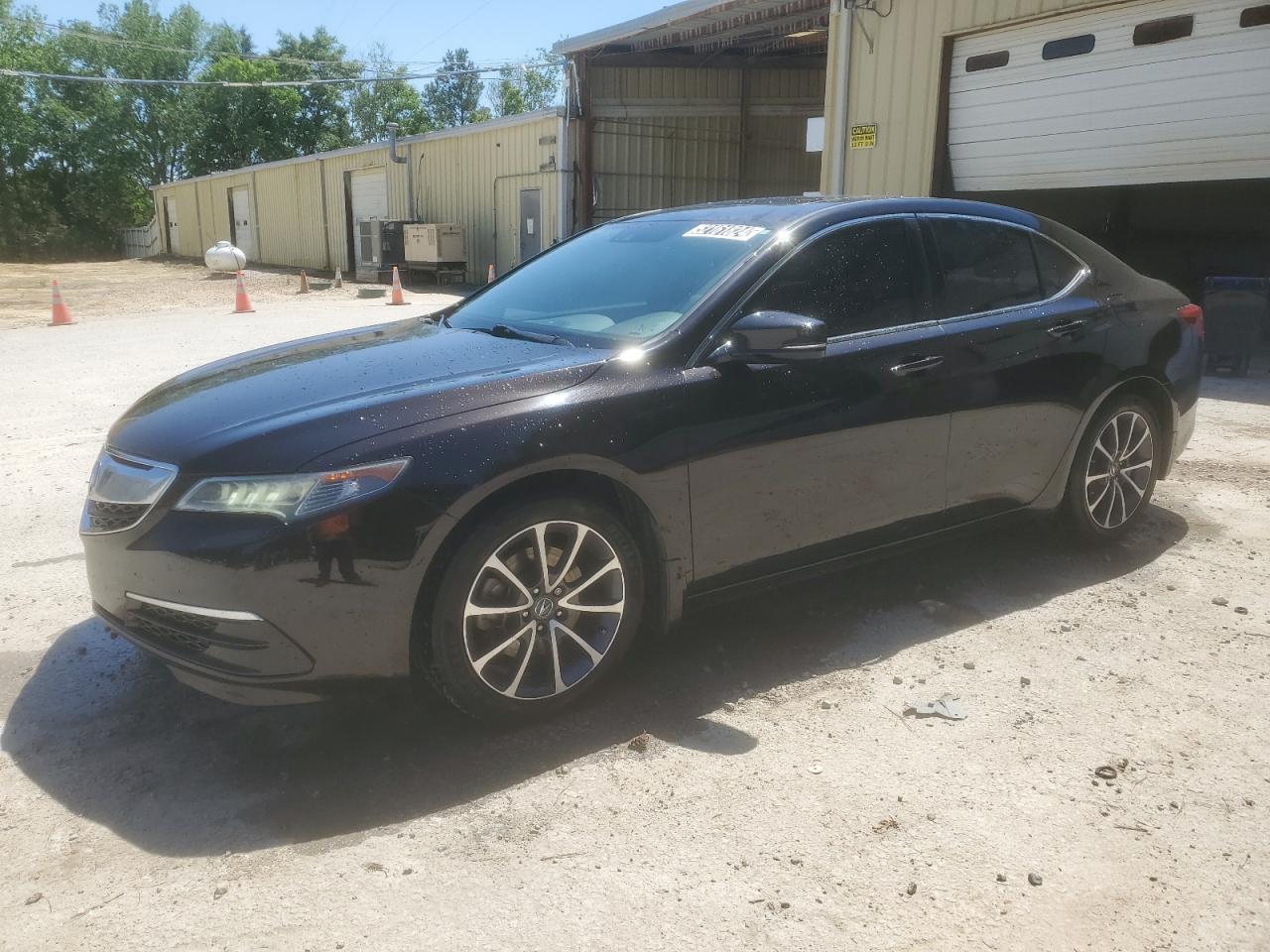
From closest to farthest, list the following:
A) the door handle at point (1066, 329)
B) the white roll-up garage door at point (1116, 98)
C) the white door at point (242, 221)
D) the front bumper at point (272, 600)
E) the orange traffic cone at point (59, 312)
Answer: the front bumper at point (272, 600), the door handle at point (1066, 329), the white roll-up garage door at point (1116, 98), the orange traffic cone at point (59, 312), the white door at point (242, 221)

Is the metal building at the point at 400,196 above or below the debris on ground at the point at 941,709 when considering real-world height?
above

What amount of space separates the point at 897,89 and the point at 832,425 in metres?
9.97

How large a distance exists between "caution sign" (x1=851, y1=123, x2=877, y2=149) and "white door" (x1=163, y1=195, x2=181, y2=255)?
130ft

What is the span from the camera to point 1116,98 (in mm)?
10242

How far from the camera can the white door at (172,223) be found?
44.6 m

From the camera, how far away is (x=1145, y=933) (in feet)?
7.25

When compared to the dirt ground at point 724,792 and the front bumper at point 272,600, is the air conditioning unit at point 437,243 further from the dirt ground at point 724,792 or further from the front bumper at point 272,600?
the front bumper at point 272,600

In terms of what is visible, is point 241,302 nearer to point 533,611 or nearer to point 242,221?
point 533,611

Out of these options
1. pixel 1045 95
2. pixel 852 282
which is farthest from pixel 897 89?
pixel 852 282

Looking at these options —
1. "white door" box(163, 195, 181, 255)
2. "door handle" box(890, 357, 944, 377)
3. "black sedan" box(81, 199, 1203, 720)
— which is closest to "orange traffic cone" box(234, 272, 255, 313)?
"black sedan" box(81, 199, 1203, 720)

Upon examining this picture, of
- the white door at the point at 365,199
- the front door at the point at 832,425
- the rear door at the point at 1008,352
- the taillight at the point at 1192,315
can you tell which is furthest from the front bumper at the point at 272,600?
the white door at the point at 365,199

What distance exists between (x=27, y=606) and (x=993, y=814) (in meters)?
3.62

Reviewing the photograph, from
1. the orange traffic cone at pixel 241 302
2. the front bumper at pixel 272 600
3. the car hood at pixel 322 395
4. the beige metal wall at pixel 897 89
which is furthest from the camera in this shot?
the orange traffic cone at pixel 241 302

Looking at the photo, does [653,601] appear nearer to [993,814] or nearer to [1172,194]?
[993,814]
